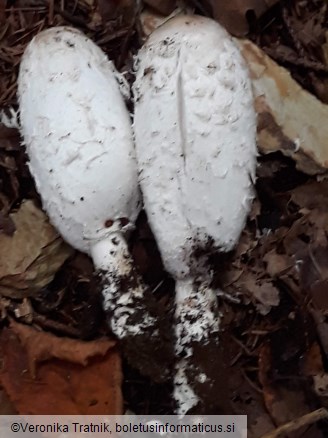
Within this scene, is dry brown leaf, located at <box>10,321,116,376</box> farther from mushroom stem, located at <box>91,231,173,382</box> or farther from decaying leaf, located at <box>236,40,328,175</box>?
decaying leaf, located at <box>236,40,328,175</box>

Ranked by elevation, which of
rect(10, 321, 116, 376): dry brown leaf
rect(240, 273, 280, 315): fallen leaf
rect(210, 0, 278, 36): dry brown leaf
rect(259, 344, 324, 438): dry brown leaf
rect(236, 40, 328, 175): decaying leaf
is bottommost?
rect(259, 344, 324, 438): dry brown leaf

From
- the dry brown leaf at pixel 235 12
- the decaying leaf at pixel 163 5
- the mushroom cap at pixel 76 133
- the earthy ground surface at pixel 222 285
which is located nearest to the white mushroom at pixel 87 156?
the mushroom cap at pixel 76 133

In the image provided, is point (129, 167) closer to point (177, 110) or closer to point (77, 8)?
point (177, 110)

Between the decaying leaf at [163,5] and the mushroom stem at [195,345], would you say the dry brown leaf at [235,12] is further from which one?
the mushroom stem at [195,345]

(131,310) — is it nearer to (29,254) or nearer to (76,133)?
(29,254)

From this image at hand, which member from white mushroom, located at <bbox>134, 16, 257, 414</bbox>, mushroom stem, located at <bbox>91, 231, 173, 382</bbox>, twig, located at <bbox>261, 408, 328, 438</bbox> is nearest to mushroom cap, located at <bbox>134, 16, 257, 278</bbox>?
white mushroom, located at <bbox>134, 16, 257, 414</bbox>

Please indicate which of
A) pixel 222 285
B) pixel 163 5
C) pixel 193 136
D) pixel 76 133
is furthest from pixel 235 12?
pixel 222 285

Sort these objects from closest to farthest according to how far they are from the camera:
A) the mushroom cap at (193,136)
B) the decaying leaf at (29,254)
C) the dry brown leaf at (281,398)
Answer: the mushroom cap at (193,136) < the dry brown leaf at (281,398) < the decaying leaf at (29,254)
